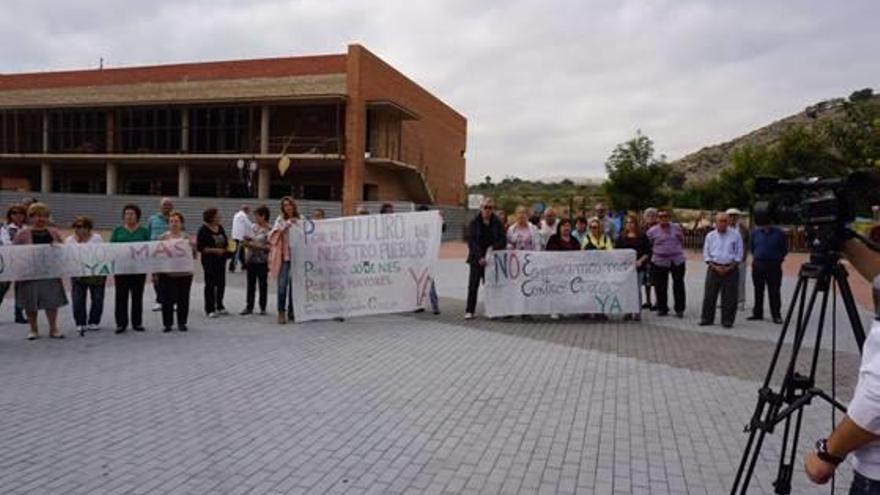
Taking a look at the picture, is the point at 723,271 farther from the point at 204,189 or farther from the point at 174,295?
the point at 204,189

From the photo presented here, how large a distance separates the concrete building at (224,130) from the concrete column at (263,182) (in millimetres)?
62

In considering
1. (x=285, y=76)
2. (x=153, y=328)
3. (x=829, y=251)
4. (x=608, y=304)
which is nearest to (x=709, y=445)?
(x=829, y=251)

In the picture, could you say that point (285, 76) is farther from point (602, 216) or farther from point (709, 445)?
point (709, 445)

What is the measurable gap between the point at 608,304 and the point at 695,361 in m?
3.15

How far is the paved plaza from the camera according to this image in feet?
14.7

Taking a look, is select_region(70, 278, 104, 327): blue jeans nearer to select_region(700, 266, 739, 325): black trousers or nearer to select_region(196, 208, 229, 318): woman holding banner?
select_region(196, 208, 229, 318): woman holding banner

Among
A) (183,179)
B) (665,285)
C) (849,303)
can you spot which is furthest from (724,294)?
(183,179)

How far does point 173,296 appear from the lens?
31.7 ft

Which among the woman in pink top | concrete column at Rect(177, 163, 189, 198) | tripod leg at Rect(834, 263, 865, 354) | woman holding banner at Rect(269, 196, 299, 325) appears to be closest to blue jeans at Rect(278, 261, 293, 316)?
woman holding banner at Rect(269, 196, 299, 325)

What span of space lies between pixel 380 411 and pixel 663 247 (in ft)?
25.2

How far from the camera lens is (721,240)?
11.1m

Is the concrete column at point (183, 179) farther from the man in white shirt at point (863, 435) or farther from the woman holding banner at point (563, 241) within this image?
the man in white shirt at point (863, 435)

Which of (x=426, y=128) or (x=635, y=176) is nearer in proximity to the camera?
(x=635, y=176)

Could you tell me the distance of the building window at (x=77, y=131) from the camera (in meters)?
41.9
